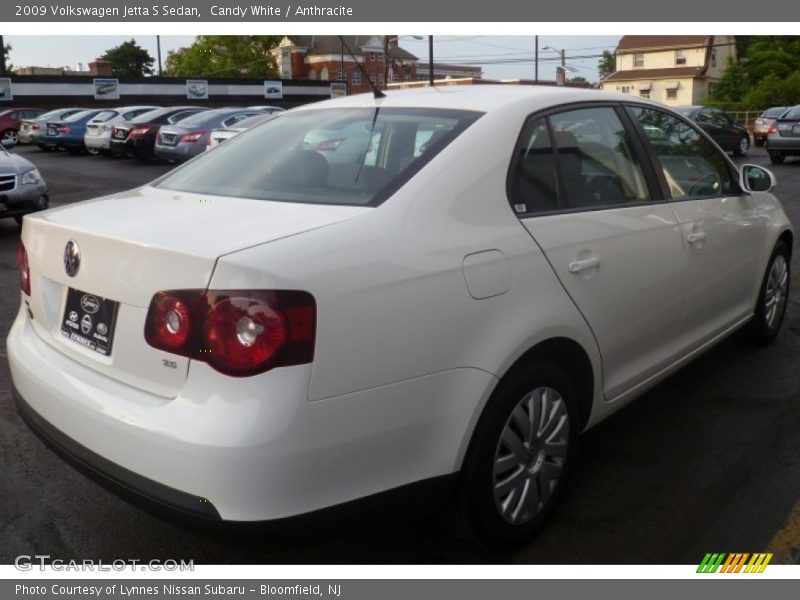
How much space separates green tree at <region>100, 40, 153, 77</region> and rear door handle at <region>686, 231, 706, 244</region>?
298 ft

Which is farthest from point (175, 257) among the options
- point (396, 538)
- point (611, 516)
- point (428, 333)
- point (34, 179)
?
point (34, 179)

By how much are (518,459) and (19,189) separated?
8587mm

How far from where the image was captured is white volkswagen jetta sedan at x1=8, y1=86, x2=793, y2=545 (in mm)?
2270

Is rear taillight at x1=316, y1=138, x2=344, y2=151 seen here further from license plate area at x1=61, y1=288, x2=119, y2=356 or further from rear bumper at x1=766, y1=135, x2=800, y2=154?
rear bumper at x1=766, y1=135, x2=800, y2=154

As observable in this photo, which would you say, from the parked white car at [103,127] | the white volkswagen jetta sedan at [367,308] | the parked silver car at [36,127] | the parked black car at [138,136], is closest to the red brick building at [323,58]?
the parked silver car at [36,127]

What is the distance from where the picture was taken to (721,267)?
4254 millimetres

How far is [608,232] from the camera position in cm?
331

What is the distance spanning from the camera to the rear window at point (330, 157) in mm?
2866

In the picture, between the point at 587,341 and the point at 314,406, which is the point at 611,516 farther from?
the point at 314,406

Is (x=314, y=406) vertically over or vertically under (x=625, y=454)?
over

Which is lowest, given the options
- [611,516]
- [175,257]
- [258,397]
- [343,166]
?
[611,516]

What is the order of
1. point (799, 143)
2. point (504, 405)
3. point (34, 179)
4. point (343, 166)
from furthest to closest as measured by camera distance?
point (799, 143)
point (34, 179)
point (343, 166)
point (504, 405)

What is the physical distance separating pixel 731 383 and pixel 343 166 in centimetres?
287

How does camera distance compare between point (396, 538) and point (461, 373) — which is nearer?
point (461, 373)
